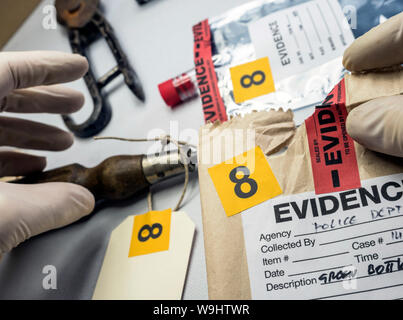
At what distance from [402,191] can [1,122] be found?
0.76 meters

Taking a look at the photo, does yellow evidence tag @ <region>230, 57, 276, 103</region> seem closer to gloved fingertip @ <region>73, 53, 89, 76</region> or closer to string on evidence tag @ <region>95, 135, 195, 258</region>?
string on evidence tag @ <region>95, 135, 195, 258</region>

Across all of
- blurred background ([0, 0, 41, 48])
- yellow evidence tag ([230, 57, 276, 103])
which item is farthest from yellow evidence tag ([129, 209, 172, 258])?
blurred background ([0, 0, 41, 48])

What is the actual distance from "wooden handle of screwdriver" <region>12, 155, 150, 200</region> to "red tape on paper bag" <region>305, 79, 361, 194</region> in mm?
322

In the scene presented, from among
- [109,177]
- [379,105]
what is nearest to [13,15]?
[109,177]

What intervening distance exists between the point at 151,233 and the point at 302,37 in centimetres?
45

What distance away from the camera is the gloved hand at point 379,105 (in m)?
0.34

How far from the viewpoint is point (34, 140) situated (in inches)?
26.7

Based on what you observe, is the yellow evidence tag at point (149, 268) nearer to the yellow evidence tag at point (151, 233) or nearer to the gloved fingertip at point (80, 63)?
the yellow evidence tag at point (151, 233)

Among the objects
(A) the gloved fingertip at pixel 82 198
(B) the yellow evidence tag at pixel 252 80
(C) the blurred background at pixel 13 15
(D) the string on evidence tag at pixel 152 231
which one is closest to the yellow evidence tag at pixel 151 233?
(D) the string on evidence tag at pixel 152 231

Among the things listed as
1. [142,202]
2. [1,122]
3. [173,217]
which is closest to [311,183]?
[173,217]

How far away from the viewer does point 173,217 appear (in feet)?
1.72

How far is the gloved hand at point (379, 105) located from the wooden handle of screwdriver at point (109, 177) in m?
0.38

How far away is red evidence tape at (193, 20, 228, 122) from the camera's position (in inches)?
22.2
